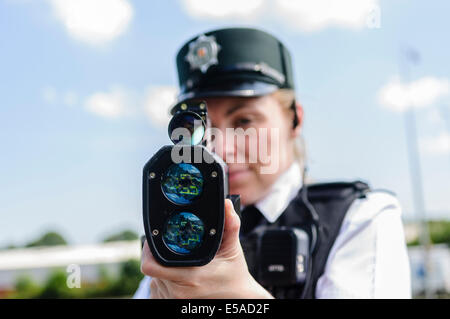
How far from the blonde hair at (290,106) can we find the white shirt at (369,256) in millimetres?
380

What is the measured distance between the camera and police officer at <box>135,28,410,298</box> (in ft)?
5.48

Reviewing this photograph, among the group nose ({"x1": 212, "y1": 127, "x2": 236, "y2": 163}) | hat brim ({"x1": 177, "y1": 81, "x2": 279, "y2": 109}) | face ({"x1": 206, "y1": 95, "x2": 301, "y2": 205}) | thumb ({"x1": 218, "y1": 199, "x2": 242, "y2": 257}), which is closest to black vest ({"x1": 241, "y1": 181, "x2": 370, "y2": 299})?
face ({"x1": 206, "y1": 95, "x2": 301, "y2": 205})

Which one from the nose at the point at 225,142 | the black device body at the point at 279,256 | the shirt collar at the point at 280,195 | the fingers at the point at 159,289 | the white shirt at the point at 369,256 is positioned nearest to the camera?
the fingers at the point at 159,289

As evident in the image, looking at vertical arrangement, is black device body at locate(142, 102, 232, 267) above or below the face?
below

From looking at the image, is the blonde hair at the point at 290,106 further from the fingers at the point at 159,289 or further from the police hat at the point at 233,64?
the fingers at the point at 159,289

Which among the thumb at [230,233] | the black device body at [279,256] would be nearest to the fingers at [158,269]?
the thumb at [230,233]

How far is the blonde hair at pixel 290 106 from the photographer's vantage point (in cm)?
208

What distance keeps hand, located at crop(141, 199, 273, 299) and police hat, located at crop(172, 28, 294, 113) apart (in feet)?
2.98

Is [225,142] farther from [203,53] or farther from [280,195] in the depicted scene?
[203,53]

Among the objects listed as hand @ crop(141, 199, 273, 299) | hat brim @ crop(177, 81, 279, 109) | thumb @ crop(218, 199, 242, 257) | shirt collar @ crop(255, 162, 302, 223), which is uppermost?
hat brim @ crop(177, 81, 279, 109)

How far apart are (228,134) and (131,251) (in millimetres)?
20018

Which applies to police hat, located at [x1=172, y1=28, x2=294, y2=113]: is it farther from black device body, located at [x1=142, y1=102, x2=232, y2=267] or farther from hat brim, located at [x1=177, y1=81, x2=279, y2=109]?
black device body, located at [x1=142, y1=102, x2=232, y2=267]
